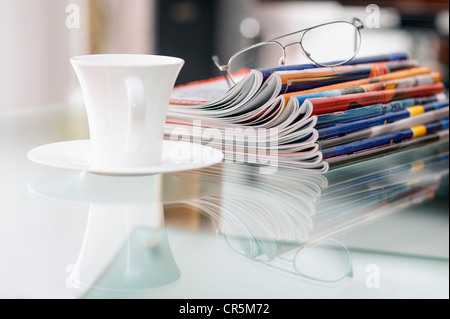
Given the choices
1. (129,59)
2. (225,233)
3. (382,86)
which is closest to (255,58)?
(382,86)

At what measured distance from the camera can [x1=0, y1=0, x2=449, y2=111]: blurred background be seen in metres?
2.97

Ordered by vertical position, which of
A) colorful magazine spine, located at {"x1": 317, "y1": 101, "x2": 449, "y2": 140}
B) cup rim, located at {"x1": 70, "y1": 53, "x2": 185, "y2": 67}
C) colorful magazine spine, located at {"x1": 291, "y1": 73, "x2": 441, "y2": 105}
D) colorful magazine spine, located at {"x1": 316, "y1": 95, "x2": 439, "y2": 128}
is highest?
cup rim, located at {"x1": 70, "y1": 53, "x2": 185, "y2": 67}

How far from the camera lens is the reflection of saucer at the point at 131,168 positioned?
1.83 feet

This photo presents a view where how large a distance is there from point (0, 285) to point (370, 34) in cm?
326

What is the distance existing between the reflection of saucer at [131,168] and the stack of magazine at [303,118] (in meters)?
0.05

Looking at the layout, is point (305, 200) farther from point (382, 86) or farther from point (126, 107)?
point (382, 86)

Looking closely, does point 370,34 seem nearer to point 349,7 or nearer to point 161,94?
point 349,7

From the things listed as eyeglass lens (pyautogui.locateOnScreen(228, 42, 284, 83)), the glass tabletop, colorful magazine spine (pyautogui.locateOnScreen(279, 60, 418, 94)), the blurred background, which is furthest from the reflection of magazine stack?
the blurred background

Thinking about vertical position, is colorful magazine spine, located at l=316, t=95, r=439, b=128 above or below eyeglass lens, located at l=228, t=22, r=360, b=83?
below

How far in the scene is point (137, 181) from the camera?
603 mm

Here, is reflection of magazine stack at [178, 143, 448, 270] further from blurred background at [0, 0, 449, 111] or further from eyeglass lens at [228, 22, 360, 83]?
blurred background at [0, 0, 449, 111]

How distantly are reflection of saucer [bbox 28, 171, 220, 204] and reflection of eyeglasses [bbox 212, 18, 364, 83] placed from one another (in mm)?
264

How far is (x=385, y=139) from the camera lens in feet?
2.48
